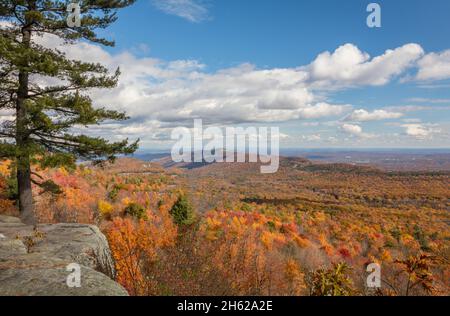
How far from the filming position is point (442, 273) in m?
28.1

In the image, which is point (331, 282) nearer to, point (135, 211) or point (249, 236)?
point (135, 211)

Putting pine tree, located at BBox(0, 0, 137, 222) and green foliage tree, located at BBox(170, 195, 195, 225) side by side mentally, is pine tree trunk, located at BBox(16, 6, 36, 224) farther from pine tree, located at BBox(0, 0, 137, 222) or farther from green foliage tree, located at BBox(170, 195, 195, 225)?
green foliage tree, located at BBox(170, 195, 195, 225)

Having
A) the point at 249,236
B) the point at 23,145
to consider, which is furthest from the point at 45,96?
the point at 249,236

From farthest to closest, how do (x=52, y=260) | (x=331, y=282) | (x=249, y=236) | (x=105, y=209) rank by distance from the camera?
(x=249, y=236)
(x=105, y=209)
(x=331, y=282)
(x=52, y=260)

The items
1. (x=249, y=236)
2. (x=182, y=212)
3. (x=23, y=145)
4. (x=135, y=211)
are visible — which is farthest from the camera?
(x=249, y=236)

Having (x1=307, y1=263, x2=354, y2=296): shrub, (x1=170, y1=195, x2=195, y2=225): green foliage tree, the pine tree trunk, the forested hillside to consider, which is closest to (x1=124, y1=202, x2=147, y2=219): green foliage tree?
the forested hillside

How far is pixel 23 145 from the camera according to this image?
9.72 metres

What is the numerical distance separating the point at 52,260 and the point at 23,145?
5385 mm

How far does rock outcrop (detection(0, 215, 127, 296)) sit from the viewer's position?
448 cm

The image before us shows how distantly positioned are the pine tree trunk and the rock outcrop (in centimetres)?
61

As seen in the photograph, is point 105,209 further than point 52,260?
Yes

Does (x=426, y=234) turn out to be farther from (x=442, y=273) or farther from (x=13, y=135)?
(x=13, y=135)

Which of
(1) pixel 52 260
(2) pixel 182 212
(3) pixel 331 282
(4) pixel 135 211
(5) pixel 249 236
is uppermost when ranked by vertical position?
(1) pixel 52 260
